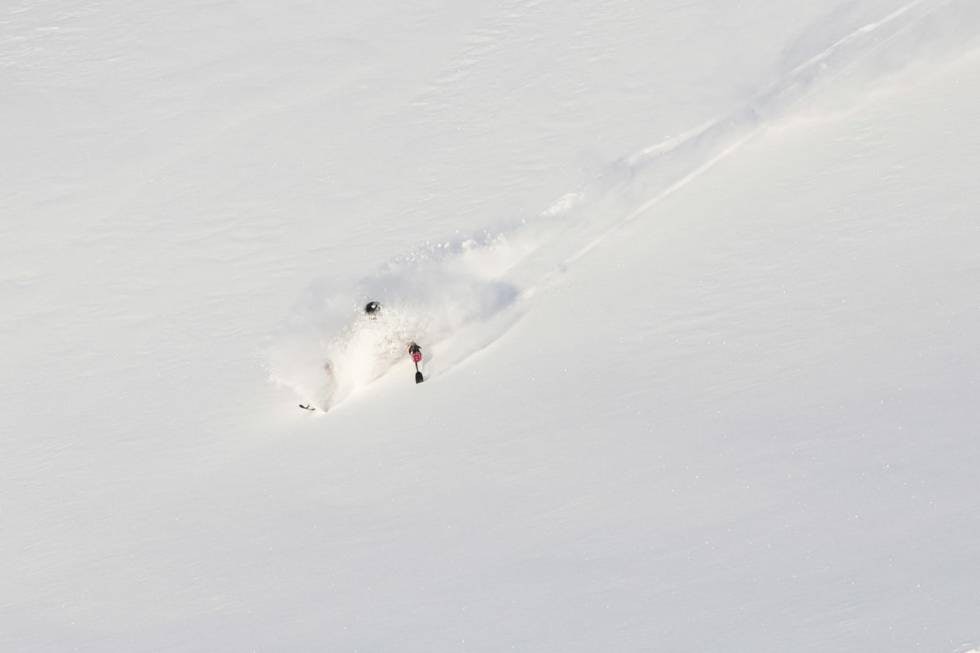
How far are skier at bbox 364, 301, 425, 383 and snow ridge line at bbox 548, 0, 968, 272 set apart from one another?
12.1 feet

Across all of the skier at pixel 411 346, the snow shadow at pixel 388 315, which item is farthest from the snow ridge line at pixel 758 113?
the skier at pixel 411 346

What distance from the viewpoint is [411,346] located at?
1677 cm

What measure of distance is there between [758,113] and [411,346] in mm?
5980

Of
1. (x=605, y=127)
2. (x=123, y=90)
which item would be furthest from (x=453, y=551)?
(x=123, y=90)

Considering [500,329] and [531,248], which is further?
[531,248]

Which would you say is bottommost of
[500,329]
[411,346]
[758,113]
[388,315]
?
[411,346]

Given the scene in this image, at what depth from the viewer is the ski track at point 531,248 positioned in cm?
1723

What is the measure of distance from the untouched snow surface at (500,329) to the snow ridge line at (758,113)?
0.04m

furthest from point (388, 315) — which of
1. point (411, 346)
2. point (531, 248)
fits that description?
point (531, 248)

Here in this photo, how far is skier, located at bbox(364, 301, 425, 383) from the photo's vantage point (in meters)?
16.6

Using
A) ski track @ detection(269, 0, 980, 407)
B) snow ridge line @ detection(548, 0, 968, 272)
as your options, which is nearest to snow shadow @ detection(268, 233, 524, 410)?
ski track @ detection(269, 0, 980, 407)

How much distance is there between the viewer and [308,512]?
15734 mm

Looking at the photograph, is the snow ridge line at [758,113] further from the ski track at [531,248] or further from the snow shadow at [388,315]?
the snow shadow at [388,315]

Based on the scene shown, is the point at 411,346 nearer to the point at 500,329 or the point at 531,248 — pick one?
the point at 500,329
